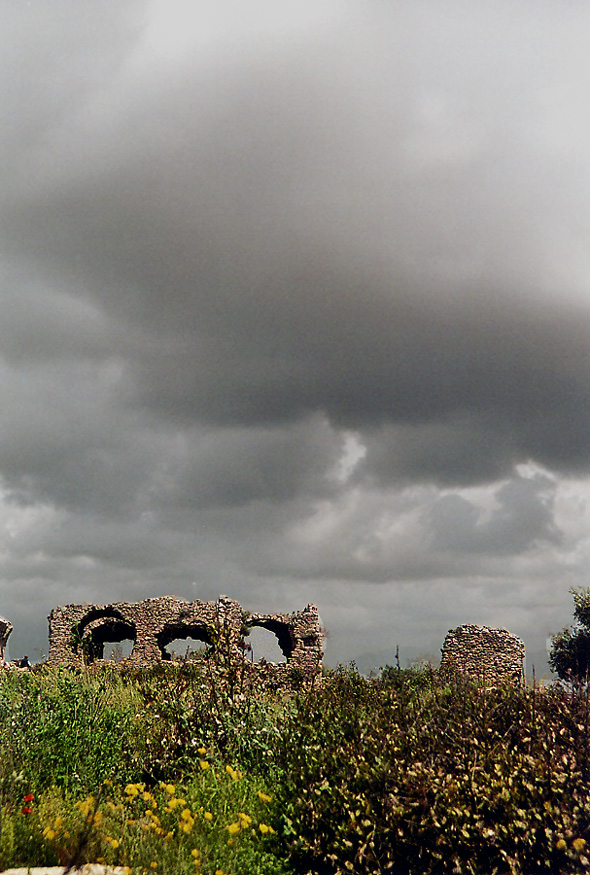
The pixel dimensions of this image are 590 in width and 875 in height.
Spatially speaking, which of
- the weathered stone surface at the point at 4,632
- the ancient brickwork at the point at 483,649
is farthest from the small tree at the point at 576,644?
the weathered stone surface at the point at 4,632

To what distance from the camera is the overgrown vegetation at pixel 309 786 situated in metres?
6.18

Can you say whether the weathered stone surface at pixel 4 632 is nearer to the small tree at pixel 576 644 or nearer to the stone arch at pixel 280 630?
the stone arch at pixel 280 630

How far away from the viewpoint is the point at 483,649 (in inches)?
1070

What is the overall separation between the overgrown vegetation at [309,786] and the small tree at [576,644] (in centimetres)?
2669

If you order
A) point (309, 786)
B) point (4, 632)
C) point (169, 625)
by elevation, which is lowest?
point (309, 786)

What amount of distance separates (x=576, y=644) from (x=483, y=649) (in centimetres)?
810

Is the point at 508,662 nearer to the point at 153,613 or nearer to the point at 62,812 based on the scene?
the point at 153,613

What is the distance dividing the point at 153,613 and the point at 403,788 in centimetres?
2379

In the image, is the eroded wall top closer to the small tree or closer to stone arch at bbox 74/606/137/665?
stone arch at bbox 74/606/137/665

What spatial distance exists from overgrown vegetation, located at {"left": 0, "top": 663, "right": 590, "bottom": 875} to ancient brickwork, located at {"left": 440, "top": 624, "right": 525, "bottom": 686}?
19291mm

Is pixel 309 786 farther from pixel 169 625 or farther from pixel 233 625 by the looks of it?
pixel 169 625

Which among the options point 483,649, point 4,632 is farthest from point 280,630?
point 4,632

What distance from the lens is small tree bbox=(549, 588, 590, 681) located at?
3256 centimetres

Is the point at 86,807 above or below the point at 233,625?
below
